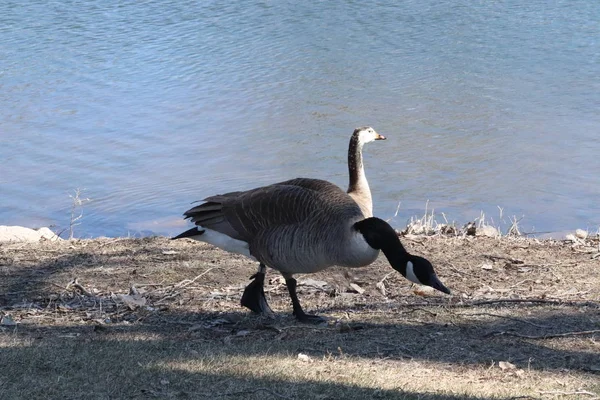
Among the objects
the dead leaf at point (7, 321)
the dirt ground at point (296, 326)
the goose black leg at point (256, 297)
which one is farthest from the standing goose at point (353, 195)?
the dead leaf at point (7, 321)

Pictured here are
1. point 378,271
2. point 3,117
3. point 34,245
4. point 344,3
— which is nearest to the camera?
point 378,271

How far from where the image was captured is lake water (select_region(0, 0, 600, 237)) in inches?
430

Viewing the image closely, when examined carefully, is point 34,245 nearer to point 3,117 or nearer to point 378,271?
point 378,271

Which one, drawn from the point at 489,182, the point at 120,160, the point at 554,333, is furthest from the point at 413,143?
the point at 554,333

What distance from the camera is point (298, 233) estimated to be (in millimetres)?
5656

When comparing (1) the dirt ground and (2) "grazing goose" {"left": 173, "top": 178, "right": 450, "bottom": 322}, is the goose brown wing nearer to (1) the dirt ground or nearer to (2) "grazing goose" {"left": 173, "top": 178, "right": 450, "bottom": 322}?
(2) "grazing goose" {"left": 173, "top": 178, "right": 450, "bottom": 322}

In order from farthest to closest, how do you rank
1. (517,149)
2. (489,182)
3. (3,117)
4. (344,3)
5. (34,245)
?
(344,3) < (3,117) < (517,149) < (489,182) < (34,245)

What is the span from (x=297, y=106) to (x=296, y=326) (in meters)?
8.46

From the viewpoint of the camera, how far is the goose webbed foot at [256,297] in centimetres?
600

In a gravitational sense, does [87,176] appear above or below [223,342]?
below

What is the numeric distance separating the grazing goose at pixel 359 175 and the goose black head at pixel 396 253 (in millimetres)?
1843

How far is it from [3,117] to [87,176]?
3.42 metres

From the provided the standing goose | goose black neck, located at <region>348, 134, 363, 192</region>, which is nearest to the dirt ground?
the standing goose

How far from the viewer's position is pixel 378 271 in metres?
7.14
